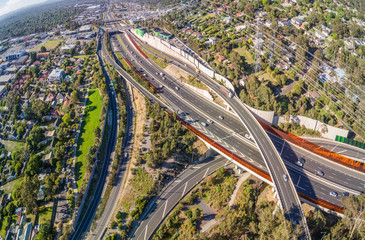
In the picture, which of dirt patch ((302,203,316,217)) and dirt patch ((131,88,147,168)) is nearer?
dirt patch ((302,203,316,217))

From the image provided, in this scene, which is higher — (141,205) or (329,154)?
(141,205)

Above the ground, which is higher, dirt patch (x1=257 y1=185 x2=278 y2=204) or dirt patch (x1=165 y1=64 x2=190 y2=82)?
dirt patch (x1=165 y1=64 x2=190 y2=82)

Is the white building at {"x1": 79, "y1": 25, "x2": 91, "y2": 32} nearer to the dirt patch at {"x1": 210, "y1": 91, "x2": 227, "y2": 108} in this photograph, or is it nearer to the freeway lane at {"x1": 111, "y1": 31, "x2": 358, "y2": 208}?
the freeway lane at {"x1": 111, "y1": 31, "x2": 358, "y2": 208}

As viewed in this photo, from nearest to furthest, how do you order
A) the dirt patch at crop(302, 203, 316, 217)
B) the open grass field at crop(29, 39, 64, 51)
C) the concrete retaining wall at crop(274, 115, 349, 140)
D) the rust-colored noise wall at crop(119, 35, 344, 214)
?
the rust-colored noise wall at crop(119, 35, 344, 214), the dirt patch at crop(302, 203, 316, 217), the concrete retaining wall at crop(274, 115, 349, 140), the open grass field at crop(29, 39, 64, 51)

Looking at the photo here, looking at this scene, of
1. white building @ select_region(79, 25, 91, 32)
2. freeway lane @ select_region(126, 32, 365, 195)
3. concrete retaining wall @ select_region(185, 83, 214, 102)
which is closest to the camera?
freeway lane @ select_region(126, 32, 365, 195)

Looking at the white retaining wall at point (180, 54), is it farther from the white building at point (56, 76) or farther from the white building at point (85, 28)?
the white building at point (85, 28)

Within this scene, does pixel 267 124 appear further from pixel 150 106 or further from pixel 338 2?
pixel 338 2

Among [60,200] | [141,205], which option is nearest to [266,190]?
[141,205]

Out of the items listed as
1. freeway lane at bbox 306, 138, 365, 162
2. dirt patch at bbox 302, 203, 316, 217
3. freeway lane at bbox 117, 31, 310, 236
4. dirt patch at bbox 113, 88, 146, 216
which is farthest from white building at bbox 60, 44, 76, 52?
dirt patch at bbox 302, 203, 316, 217
